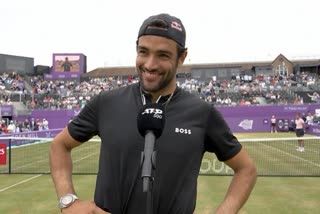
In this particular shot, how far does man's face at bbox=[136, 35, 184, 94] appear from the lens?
7.98 ft

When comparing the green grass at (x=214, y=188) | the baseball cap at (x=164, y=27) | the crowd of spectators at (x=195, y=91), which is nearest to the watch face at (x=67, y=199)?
the baseball cap at (x=164, y=27)

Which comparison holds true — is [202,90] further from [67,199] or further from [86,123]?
[67,199]

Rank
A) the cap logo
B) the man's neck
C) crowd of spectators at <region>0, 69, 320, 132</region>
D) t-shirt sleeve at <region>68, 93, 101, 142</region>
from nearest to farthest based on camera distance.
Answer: the cap logo < the man's neck < t-shirt sleeve at <region>68, 93, 101, 142</region> < crowd of spectators at <region>0, 69, 320, 132</region>

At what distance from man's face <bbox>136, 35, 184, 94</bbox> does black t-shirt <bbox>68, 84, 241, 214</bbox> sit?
160mm

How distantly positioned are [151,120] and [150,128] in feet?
0.14

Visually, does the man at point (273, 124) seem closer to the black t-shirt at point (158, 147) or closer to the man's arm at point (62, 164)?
the black t-shirt at point (158, 147)

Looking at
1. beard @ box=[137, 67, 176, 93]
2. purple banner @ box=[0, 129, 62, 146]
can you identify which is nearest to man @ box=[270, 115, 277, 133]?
purple banner @ box=[0, 129, 62, 146]

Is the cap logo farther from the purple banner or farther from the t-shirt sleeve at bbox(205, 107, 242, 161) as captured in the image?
the purple banner

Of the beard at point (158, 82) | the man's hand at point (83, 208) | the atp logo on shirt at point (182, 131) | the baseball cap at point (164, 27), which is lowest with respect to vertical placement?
the man's hand at point (83, 208)

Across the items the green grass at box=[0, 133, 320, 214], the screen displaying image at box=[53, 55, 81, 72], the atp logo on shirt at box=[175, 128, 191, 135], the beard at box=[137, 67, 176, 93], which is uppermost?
the screen displaying image at box=[53, 55, 81, 72]

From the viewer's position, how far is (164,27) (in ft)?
8.04

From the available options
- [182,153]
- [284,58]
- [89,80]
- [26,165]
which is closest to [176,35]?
[182,153]

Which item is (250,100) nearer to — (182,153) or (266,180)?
(266,180)

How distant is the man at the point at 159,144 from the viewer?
2377 millimetres
